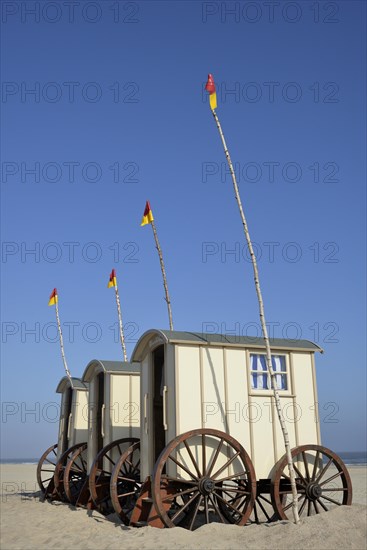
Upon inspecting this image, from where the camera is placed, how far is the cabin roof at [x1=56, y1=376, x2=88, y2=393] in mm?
23391

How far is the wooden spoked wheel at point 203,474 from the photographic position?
1311cm

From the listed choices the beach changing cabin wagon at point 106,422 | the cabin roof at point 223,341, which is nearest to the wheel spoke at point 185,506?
the cabin roof at point 223,341

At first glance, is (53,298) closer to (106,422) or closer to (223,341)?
(106,422)

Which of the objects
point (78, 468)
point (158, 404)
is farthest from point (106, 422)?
point (78, 468)

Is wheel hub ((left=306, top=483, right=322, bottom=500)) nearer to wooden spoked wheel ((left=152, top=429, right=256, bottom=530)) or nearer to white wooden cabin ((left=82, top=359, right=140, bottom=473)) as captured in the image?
wooden spoked wheel ((left=152, top=429, right=256, bottom=530))

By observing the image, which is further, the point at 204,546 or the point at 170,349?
the point at 170,349

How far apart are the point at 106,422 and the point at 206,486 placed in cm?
642

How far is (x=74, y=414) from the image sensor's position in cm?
2325

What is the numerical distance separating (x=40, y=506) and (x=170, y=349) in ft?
29.8

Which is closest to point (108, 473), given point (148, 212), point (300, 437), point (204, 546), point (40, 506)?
point (40, 506)

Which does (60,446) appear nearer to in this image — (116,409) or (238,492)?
(116,409)

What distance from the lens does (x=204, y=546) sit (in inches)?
438

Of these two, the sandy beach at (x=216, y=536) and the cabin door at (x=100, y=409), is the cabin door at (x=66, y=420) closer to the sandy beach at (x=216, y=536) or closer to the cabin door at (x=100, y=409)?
the cabin door at (x=100, y=409)

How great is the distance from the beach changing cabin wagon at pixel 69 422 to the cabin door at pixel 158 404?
6074 millimetres
